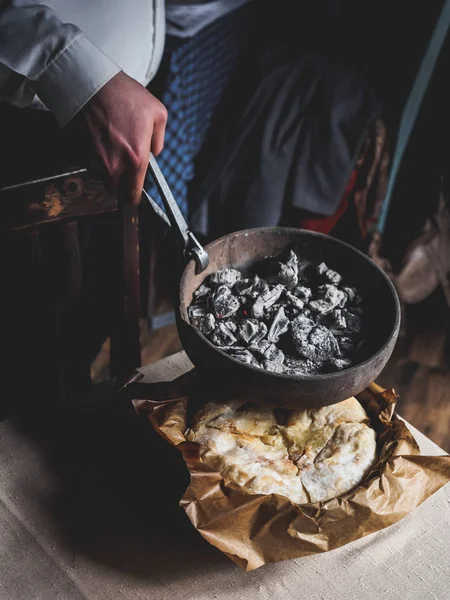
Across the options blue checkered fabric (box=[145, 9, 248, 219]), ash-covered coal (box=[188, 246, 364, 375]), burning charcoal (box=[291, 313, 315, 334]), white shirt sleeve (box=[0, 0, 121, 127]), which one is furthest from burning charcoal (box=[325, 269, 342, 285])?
blue checkered fabric (box=[145, 9, 248, 219])

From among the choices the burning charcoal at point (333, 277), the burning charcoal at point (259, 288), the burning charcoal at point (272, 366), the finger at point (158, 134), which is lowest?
the burning charcoal at point (272, 366)

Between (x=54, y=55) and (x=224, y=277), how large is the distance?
489 mm

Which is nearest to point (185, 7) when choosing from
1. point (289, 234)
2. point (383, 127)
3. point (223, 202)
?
point (223, 202)

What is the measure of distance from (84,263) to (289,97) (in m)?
0.88

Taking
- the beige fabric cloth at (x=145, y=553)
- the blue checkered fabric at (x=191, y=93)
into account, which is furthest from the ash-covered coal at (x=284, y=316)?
the blue checkered fabric at (x=191, y=93)

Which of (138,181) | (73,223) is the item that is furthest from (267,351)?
(73,223)

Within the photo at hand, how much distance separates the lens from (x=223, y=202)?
6.96ft

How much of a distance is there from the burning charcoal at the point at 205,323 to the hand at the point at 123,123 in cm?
27

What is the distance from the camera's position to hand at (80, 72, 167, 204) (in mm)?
1019

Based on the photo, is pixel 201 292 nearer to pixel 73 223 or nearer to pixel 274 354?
pixel 274 354

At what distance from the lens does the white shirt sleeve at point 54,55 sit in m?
1.03

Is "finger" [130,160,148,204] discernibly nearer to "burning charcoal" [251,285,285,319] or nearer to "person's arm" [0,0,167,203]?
"person's arm" [0,0,167,203]

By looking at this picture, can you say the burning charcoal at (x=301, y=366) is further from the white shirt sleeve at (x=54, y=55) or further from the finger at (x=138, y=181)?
the white shirt sleeve at (x=54, y=55)

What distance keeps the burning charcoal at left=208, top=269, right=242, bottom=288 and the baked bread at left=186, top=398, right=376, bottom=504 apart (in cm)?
23
